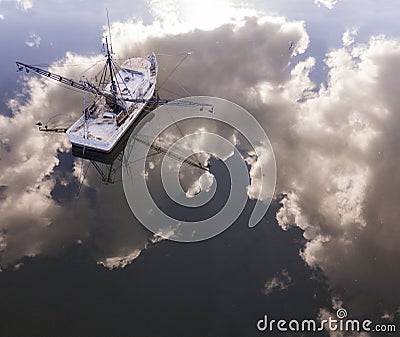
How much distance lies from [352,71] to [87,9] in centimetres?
6802

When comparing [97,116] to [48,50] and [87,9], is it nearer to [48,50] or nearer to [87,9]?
[48,50]

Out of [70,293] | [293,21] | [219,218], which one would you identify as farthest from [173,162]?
[293,21]

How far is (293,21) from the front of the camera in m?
86.8

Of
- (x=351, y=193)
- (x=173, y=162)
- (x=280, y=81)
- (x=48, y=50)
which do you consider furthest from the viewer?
(x=48, y=50)

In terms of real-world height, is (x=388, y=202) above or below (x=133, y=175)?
below

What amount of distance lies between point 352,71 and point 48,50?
64493 millimetres

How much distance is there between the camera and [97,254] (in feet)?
133

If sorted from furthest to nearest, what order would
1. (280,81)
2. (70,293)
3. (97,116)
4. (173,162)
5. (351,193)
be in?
(280,81)
(97,116)
(173,162)
(351,193)
(70,293)

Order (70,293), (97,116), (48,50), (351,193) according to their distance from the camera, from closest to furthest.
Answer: (70,293) → (351,193) → (97,116) → (48,50)

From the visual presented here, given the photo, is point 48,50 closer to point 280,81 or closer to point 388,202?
point 280,81

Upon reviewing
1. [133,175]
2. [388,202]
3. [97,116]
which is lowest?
[388,202]

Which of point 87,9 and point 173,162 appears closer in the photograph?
point 173,162

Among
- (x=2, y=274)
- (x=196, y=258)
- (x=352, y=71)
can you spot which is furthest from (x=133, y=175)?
(x=352, y=71)

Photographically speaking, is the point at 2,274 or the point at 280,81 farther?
the point at 280,81
